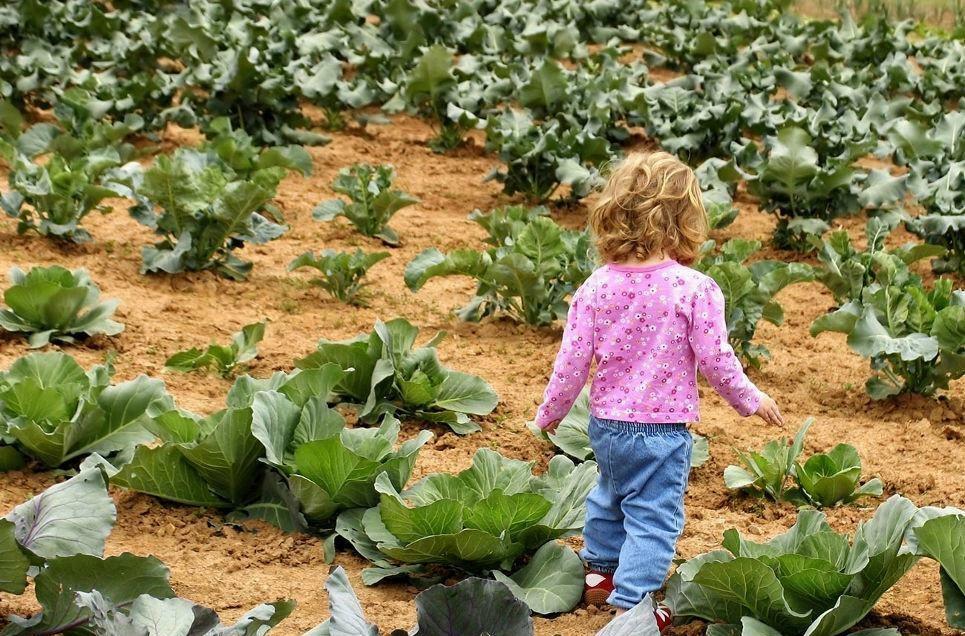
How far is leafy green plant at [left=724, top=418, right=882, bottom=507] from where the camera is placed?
427 centimetres

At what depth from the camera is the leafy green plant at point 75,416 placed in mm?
4031

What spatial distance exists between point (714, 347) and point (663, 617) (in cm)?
74

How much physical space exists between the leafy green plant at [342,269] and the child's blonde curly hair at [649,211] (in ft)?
8.74

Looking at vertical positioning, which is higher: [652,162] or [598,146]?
[652,162]

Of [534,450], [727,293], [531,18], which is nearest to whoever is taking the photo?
[534,450]

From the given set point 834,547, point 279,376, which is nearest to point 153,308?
point 279,376

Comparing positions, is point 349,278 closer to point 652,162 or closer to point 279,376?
point 279,376

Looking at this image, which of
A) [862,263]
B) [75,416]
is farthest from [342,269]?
[862,263]

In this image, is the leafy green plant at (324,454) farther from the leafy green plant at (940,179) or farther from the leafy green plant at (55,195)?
the leafy green plant at (940,179)

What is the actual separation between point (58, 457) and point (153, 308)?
1856 mm

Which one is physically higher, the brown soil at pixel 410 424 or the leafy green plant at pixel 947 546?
the leafy green plant at pixel 947 546

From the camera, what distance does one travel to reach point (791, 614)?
3.11 meters

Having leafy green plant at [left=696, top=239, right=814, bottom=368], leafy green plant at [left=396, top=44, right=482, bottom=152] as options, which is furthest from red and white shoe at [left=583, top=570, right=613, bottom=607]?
leafy green plant at [left=396, top=44, right=482, bottom=152]

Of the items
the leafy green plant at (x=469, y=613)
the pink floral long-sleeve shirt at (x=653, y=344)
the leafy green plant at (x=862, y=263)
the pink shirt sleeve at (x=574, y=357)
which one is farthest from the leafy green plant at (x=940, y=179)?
the leafy green plant at (x=469, y=613)
